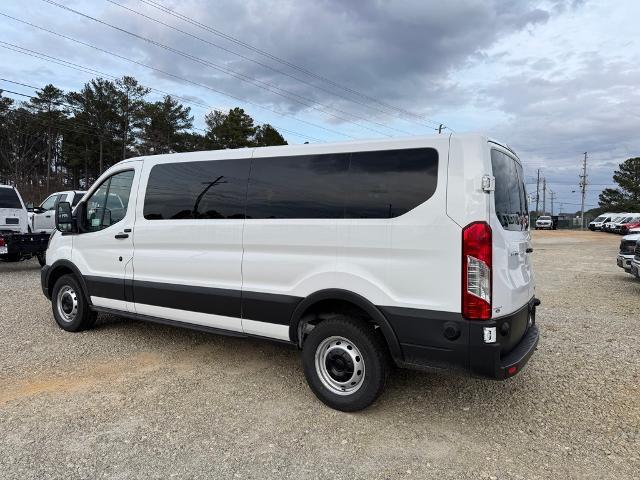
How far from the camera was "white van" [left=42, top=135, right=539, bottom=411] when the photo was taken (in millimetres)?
3312

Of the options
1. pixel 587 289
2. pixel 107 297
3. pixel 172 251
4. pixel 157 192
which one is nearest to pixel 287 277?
pixel 172 251

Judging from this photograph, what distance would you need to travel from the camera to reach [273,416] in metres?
3.79

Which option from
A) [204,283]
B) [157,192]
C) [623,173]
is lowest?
[204,283]

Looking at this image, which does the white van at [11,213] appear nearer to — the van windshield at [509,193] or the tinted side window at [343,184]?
the tinted side window at [343,184]

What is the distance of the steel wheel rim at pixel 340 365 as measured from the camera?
3787 mm

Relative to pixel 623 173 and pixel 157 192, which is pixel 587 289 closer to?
pixel 157 192

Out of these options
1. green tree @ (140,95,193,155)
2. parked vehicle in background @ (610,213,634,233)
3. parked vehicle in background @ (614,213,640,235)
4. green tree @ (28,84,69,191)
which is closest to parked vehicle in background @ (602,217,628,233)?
parked vehicle in background @ (610,213,634,233)

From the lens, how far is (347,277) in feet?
12.3

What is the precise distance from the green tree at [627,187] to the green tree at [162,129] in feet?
233

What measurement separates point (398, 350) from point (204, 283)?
2108mm

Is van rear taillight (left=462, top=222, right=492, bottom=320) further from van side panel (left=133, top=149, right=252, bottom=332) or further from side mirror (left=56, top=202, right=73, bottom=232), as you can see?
side mirror (left=56, top=202, right=73, bottom=232)

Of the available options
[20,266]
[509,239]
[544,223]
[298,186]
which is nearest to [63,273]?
[298,186]

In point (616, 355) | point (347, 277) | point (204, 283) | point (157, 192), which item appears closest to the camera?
point (347, 277)

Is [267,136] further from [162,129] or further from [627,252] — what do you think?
[627,252]
